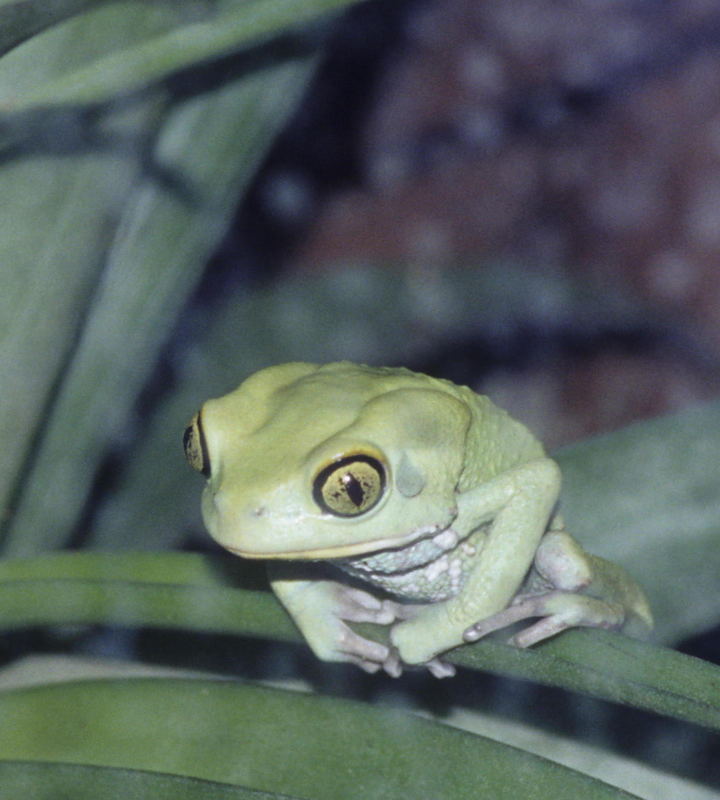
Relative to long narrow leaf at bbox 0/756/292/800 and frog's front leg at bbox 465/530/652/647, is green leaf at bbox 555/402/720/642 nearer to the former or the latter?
frog's front leg at bbox 465/530/652/647

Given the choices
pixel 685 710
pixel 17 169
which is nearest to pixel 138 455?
pixel 17 169

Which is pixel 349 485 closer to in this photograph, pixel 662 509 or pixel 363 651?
pixel 363 651

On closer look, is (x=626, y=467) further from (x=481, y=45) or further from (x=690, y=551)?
(x=481, y=45)

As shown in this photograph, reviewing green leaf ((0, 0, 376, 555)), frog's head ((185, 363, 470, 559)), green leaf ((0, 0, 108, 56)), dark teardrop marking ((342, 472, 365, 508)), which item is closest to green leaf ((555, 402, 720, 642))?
frog's head ((185, 363, 470, 559))

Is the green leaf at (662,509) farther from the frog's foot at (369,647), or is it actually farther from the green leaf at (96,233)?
the green leaf at (96,233)

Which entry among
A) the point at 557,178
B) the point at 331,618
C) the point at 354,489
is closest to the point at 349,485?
the point at 354,489

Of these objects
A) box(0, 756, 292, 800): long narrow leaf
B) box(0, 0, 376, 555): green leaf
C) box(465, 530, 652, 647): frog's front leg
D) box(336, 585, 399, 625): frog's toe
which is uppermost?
box(0, 0, 376, 555): green leaf
